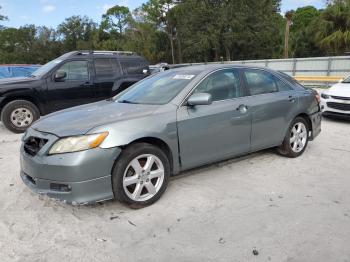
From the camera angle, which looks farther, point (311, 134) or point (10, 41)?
point (10, 41)

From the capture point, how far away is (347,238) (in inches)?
124

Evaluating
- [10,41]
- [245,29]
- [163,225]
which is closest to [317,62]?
[163,225]

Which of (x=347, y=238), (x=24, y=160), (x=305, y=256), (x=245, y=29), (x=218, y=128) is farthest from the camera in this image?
(x=245, y=29)

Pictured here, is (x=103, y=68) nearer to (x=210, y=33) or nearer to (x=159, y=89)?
(x=159, y=89)

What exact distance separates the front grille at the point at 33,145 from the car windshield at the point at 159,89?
130cm

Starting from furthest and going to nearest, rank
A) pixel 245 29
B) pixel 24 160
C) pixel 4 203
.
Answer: pixel 245 29 < pixel 4 203 < pixel 24 160

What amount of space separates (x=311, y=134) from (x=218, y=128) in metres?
2.17

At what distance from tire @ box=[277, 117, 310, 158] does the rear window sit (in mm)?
5253

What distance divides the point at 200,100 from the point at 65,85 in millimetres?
5353

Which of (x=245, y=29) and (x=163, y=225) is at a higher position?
(x=245, y=29)

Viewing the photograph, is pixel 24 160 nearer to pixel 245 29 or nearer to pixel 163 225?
pixel 163 225

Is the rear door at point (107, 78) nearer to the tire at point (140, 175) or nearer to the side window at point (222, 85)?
the side window at point (222, 85)

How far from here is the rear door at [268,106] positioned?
489 cm

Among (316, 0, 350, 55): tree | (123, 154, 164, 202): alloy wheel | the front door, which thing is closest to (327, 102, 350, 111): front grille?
the front door
